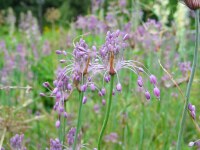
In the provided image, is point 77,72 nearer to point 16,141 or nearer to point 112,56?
point 112,56

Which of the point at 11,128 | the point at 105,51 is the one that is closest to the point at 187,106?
the point at 105,51

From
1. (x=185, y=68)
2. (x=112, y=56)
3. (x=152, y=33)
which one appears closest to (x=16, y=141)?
(x=112, y=56)

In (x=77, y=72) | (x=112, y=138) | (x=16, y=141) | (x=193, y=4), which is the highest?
(x=193, y=4)

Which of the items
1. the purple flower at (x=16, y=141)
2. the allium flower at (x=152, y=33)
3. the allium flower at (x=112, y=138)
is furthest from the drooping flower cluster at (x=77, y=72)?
the allium flower at (x=152, y=33)

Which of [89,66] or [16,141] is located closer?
[89,66]

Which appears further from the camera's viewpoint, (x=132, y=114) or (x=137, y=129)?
(x=132, y=114)

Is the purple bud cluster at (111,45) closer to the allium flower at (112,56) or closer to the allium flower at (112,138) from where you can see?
the allium flower at (112,56)

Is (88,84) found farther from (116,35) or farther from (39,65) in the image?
Answer: (39,65)

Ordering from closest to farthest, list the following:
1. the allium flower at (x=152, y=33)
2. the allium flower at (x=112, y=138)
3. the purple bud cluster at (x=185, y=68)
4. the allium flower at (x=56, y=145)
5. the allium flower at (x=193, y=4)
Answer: the allium flower at (x=193, y=4) < the allium flower at (x=56, y=145) < the purple bud cluster at (x=185, y=68) < the allium flower at (x=112, y=138) < the allium flower at (x=152, y=33)

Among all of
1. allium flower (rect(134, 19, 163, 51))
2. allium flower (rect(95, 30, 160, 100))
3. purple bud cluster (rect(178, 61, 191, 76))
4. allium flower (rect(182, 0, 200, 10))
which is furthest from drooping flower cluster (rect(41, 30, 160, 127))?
allium flower (rect(134, 19, 163, 51))

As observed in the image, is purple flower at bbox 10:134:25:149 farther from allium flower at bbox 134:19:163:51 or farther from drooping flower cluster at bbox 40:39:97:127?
allium flower at bbox 134:19:163:51

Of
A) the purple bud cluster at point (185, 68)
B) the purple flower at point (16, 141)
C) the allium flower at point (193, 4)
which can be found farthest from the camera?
the purple bud cluster at point (185, 68)
